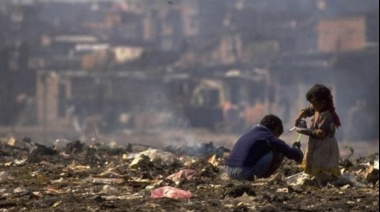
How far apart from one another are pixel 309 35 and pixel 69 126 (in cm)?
1145

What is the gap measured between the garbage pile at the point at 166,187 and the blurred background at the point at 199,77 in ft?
73.1

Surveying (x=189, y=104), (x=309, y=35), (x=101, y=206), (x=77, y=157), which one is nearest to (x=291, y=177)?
(x=101, y=206)

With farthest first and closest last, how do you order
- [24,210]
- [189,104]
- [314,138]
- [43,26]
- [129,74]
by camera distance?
[43,26] → [129,74] → [189,104] → [314,138] → [24,210]

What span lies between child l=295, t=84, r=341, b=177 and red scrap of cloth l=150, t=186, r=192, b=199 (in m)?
1.25

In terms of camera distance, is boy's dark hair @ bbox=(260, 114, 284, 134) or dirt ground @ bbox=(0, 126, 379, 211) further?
boy's dark hair @ bbox=(260, 114, 284, 134)

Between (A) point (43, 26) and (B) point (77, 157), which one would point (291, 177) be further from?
(A) point (43, 26)

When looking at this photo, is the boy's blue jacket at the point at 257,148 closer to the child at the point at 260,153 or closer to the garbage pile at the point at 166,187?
the child at the point at 260,153

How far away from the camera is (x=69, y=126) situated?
1602 inches

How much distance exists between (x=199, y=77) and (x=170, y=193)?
3255 cm

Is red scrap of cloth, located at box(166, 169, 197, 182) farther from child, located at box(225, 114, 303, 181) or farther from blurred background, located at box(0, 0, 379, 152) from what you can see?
blurred background, located at box(0, 0, 379, 152)

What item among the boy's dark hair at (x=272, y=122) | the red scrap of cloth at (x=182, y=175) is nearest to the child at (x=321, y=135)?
the boy's dark hair at (x=272, y=122)

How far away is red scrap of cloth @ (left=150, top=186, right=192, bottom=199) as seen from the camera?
26.0 feet

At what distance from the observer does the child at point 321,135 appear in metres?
8.65

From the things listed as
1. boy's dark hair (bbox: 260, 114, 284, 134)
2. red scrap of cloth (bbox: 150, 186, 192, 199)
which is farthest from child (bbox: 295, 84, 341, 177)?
red scrap of cloth (bbox: 150, 186, 192, 199)
